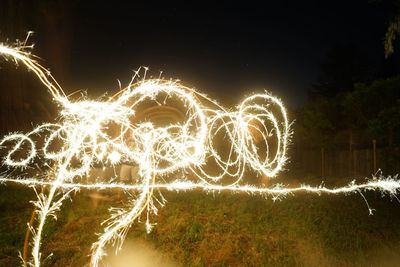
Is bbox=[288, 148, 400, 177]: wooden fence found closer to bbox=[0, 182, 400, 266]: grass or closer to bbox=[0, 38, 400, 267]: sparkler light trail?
bbox=[0, 38, 400, 267]: sparkler light trail

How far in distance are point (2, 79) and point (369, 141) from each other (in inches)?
459

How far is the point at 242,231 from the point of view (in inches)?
308

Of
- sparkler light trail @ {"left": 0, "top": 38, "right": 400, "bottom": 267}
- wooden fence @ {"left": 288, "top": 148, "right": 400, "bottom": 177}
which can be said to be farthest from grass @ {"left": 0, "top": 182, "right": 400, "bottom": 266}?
wooden fence @ {"left": 288, "top": 148, "right": 400, "bottom": 177}

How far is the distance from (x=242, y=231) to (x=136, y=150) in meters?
3.89

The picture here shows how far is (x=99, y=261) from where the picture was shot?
6621mm

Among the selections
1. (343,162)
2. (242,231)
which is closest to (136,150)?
(242,231)

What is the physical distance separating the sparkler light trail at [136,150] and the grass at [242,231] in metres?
0.31

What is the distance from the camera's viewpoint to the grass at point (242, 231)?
6734 millimetres

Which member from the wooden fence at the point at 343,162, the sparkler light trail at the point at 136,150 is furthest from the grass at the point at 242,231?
the wooden fence at the point at 343,162

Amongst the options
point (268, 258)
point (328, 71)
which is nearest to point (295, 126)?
point (268, 258)

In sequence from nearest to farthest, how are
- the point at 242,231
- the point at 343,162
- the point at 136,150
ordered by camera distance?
the point at 242,231, the point at 136,150, the point at 343,162

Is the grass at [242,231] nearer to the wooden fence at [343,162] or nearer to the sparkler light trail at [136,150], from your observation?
the sparkler light trail at [136,150]

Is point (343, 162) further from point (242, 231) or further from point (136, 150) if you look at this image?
point (242, 231)

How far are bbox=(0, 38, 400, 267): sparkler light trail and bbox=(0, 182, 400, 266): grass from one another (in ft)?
1.02
